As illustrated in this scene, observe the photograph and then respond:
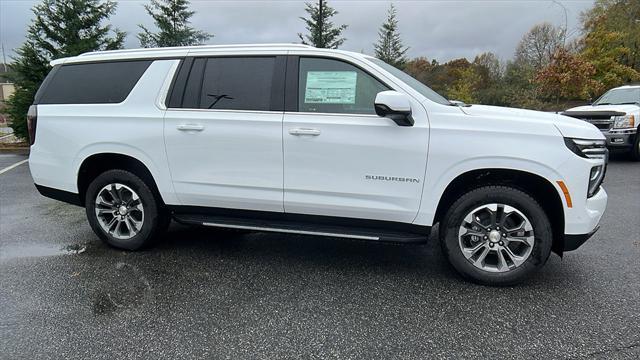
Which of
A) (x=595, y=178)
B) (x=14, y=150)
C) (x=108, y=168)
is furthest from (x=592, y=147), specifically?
(x=14, y=150)

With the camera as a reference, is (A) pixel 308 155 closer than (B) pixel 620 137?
Yes

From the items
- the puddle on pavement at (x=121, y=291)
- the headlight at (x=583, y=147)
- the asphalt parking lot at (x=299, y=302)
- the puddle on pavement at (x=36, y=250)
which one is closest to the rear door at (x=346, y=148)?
the asphalt parking lot at (x=299, y=302)

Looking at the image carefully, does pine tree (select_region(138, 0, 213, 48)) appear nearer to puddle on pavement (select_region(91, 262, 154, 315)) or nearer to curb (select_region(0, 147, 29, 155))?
curb (select_region(0, 147, 29, 155))

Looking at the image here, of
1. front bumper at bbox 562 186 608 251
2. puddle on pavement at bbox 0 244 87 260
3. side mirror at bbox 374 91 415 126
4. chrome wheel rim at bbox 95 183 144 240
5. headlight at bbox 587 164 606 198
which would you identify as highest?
side mirror at bbox 374 91 415 126

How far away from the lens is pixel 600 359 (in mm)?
2459

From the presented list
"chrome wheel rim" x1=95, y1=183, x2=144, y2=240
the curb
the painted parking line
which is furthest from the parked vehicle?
the curb

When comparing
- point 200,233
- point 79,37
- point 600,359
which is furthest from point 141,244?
point 79,37

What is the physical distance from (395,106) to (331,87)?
0.66 metres

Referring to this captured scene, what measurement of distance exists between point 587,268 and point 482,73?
38.6 meters

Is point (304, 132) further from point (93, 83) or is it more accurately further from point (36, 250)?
point (36, 250)

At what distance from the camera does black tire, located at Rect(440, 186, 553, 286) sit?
10.6 ft

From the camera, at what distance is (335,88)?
140 inches

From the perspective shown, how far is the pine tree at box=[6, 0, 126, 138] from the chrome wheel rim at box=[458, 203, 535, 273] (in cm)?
1350

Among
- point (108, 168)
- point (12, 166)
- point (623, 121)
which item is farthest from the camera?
point (12, 166)
